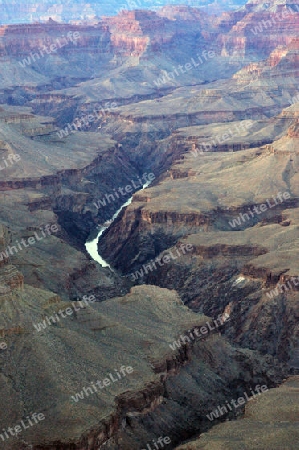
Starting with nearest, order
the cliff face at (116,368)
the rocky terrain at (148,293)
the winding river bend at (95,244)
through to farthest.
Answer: the cliff face at (116,368)
the rocky terrain at (148,293)
the winding river bend at (95,244)

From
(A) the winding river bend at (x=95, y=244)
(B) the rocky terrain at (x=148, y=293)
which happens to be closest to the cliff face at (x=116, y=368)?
(B) the rocky terrain at (x=148, y=293)

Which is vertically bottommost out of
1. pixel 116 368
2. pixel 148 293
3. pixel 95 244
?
pixel 95 244

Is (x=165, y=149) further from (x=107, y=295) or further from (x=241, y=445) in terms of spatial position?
(x=241, y=445)

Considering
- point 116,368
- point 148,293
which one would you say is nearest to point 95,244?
point 148,293

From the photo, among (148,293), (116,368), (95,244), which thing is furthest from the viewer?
(95,244)

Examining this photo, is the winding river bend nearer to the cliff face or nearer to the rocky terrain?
the rocky terrain

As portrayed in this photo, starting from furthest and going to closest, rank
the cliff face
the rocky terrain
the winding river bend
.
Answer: the winding river bend
the rocky terrain
the cliff face

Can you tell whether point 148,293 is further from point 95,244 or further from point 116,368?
point 95,244

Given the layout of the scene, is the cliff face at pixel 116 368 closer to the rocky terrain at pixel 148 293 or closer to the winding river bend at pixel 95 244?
the rocky terrain at pixel 148 293

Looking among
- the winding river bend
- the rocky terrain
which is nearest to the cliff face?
the rocky terrain

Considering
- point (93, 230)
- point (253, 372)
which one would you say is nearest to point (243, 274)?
point (253, 372)

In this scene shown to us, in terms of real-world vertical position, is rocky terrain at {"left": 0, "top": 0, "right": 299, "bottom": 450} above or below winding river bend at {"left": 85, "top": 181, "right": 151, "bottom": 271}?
above
